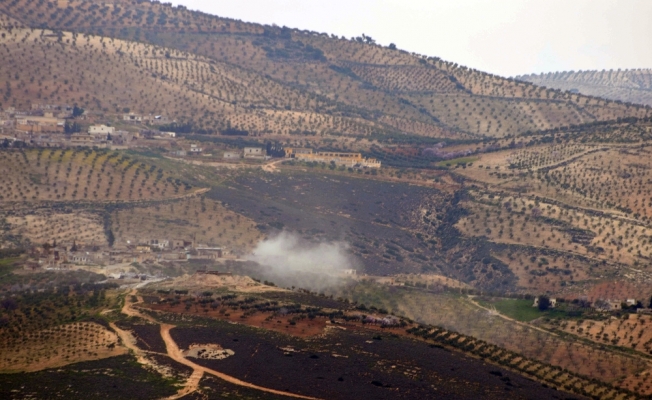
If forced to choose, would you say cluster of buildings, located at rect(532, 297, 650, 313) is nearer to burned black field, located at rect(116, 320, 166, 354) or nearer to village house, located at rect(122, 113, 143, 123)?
burned black field, located at rect(116, 320, 166, 354)

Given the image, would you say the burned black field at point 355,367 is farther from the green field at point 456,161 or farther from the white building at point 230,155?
the green field at point 456,161

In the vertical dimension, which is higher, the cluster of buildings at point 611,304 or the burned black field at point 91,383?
the cluster of buildings at point 611,304

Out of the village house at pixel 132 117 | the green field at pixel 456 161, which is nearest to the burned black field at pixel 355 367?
the green field at pixel 456 161

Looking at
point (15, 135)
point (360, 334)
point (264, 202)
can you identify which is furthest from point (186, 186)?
point (360, 334)

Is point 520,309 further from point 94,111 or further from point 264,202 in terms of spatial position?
point 94,111

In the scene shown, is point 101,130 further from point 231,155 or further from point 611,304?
point 611,304

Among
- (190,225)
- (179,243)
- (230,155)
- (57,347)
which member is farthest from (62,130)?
(57,347)
